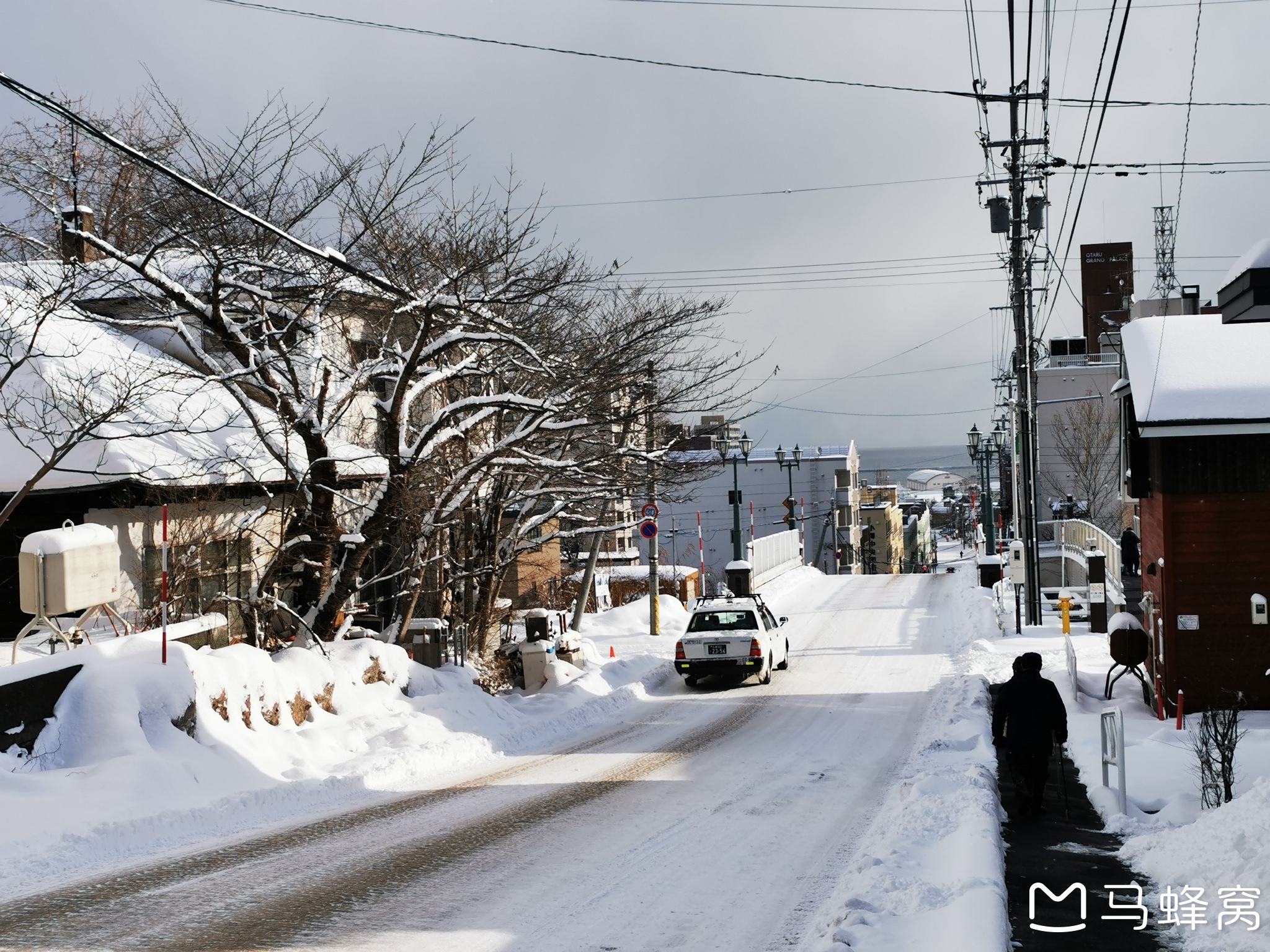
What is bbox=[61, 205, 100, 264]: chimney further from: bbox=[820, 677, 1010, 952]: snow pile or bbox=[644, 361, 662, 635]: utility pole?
bbox=[820, 677, 1010, 952]: snow pile

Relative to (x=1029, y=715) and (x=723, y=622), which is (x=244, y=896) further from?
(x=723, y=622)

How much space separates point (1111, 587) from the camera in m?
25.6

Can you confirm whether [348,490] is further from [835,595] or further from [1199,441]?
[835,595]

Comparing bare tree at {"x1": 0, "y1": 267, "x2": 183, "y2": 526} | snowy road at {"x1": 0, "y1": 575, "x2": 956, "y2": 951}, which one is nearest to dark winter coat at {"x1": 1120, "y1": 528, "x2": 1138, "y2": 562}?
snowy road at {"x1": 0, "y1": 575, "x2": 956, "y2": 951}

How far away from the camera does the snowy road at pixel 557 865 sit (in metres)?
7.32

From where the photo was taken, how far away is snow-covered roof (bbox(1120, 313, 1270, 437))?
1526cm

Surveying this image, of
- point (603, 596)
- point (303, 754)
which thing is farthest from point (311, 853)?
point (603, 596)

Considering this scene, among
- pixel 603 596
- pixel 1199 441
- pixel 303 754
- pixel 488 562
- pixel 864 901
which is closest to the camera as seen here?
pixel 864 901

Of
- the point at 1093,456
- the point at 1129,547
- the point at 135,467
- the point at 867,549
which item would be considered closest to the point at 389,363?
the point at 135,467

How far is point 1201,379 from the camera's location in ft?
51.6

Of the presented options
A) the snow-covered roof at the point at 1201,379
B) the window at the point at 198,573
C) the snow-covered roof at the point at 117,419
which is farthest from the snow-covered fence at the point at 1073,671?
the window at the point at 198,573

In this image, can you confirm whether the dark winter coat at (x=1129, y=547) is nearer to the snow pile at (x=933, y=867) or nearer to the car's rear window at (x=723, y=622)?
the car's rear window at (x=723, y=622)

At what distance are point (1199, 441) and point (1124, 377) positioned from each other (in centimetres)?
322

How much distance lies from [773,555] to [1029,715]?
35503mm
